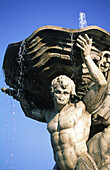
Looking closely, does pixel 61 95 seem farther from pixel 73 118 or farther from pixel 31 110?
pixel 31 110

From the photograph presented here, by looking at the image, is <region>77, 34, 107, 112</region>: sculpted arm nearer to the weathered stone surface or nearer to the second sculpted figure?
the second sculpted figure

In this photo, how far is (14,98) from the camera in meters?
9.31

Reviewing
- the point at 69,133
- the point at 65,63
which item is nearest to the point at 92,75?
the point at 65,63

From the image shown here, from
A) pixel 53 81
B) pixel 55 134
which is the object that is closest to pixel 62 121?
pixel 55 134

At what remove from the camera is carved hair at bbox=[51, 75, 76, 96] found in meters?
7.46

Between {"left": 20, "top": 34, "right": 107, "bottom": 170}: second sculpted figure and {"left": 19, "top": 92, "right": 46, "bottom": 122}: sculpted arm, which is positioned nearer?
{"left": 20, "top": 34, "right": 107, "bottom": 170}: second sculpted figure

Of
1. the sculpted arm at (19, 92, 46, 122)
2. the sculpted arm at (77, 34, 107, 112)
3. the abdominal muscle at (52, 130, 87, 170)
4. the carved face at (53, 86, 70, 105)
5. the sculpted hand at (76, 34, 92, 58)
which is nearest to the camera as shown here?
the abdominal muscle at (52, 130, 87, 170)

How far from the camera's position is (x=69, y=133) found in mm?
7094

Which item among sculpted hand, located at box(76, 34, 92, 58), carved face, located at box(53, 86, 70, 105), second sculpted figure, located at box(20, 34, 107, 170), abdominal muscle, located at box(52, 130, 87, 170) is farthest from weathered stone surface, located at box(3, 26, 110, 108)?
abdominal muscle, located at box(52, 130, 87, 170)

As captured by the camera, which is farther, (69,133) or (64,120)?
(64,120)

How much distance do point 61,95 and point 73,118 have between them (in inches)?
24.6

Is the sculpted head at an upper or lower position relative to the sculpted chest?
upper

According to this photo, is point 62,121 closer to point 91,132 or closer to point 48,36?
point 91,132

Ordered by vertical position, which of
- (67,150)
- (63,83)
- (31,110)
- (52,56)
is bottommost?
(67,150)
